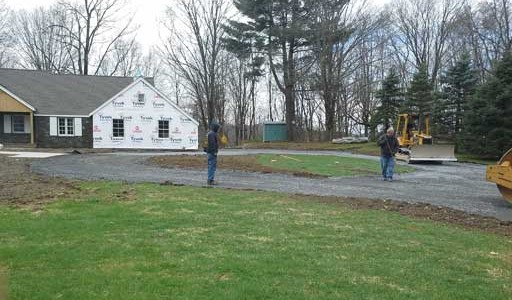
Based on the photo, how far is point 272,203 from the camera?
421 inches

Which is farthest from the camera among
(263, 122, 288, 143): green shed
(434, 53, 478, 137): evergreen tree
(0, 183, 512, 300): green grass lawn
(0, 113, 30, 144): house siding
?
(263, 122, 288, 143): green shed

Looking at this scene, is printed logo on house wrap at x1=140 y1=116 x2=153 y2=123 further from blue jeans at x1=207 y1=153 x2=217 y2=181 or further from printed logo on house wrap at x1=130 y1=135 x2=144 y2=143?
blue jeans at x1=207 y1=153 x2=217 y2=181

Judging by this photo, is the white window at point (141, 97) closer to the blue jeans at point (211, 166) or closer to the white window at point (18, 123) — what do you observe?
the white window at point (18, 123)

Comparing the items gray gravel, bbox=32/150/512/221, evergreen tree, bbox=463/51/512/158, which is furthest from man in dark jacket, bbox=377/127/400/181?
evergreen tree, bbox=463/51/512/158

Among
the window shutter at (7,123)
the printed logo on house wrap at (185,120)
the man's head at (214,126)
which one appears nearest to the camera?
the man's head at (214,126)

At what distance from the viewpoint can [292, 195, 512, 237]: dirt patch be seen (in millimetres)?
9172

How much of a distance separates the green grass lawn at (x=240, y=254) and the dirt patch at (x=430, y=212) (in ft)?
2.20

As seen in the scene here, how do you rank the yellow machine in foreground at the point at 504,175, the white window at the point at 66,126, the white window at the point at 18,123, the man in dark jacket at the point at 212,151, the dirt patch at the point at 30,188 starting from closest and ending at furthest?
the dirt patch at the point at 30,188, the yellow machine in foreground at the point at 504,175, the man in dark jacket at the point at 212,151, the white window at the point at 66,126, the white window at the point at 18,123

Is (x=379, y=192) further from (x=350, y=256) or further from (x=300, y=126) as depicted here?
(x=300, y=126)

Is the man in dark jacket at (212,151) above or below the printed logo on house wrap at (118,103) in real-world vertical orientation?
below

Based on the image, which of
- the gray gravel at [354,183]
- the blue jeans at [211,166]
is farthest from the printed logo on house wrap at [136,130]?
the blue jeans at [211,166]

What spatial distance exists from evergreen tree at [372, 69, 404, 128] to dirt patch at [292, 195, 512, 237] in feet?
109

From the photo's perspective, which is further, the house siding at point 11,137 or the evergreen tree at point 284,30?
the evergreen tree at point 284,30

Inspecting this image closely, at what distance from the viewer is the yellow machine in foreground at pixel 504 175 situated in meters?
11.8
